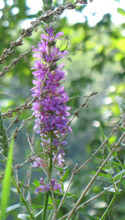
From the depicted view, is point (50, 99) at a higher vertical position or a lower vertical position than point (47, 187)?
higher

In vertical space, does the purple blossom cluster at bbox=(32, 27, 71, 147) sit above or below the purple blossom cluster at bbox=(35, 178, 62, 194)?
above

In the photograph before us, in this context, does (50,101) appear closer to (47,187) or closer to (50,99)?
(50,99)

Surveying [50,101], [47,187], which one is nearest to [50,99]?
[50,101]

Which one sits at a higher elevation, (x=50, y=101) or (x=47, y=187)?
(x=50, y=101)

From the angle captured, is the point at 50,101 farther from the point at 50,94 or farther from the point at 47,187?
the point at 47,187

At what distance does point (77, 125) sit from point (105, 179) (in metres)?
1.28

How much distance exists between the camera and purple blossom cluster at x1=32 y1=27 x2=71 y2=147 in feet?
1.81

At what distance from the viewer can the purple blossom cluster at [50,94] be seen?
21.7 inches

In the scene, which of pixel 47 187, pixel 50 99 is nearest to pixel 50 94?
pixel 50 99

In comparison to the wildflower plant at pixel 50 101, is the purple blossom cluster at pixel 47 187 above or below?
below

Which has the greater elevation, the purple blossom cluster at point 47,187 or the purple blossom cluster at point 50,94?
the purple blossom cluster at point 50,94

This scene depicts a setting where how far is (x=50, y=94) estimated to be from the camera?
Result: 0.55 metres

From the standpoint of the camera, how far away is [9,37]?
1.77m

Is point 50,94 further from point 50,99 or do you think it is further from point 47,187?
point 47,187
